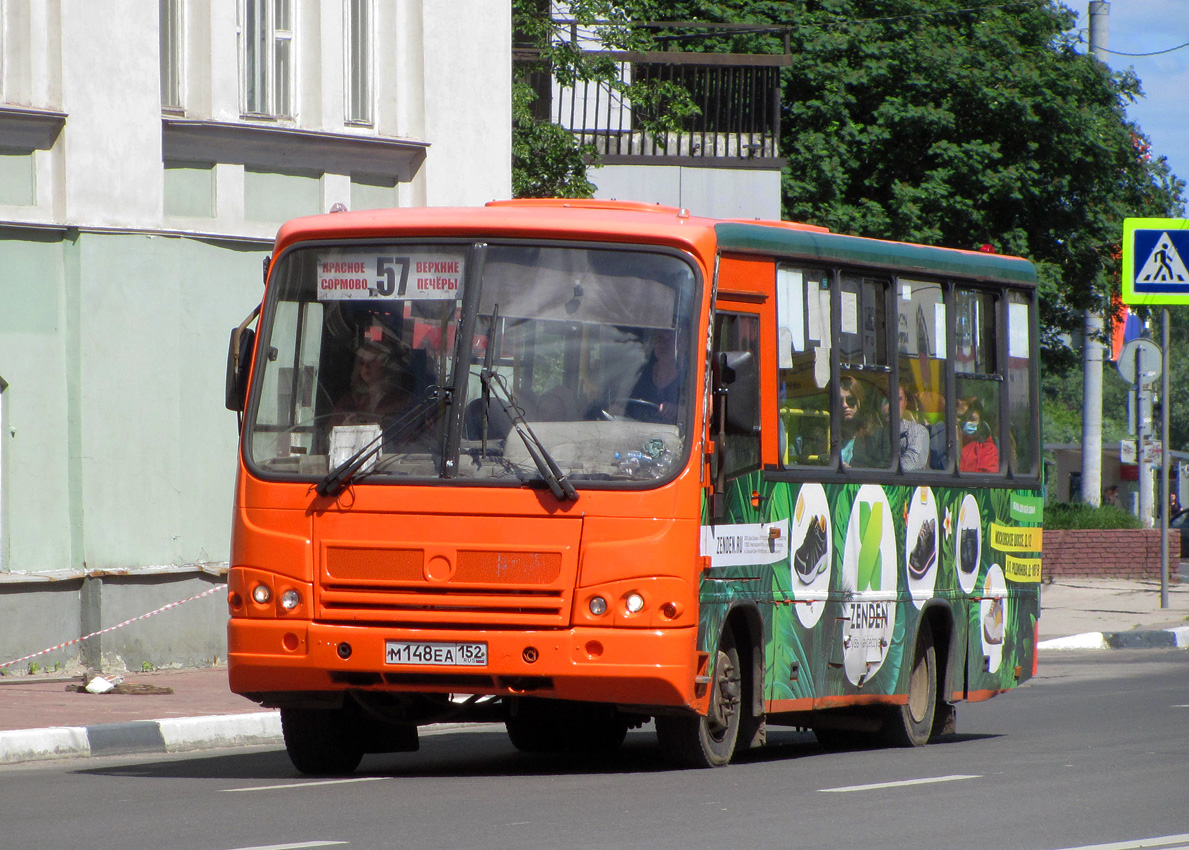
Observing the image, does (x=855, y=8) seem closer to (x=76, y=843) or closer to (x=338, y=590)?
(x=338, y=590)

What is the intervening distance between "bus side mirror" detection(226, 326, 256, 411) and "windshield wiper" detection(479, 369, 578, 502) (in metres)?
1.30

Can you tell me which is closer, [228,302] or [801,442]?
[801,442]

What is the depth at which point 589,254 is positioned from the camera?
9914mm

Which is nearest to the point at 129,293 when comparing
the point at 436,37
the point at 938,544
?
the point at 436,37

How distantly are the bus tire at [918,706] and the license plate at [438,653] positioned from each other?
396 cm

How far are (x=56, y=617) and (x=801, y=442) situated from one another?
728 cm

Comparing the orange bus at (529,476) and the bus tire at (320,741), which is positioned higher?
the orange bus at (529,476)

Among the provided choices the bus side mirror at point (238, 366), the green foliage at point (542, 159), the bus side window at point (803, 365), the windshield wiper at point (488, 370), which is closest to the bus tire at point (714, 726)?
the bus side window at point (803, 365)

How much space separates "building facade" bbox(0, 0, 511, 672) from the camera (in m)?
15.9

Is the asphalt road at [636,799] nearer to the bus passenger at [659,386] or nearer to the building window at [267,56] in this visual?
the bus passenger at [659,386]

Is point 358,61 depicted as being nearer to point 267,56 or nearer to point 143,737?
point 267,56

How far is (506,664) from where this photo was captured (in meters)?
9.46

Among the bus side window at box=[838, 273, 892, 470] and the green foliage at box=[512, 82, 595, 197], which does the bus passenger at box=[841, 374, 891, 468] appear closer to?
the bus side window at box=[838, 273, 892, 470]

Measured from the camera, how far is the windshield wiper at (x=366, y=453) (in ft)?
32.1
